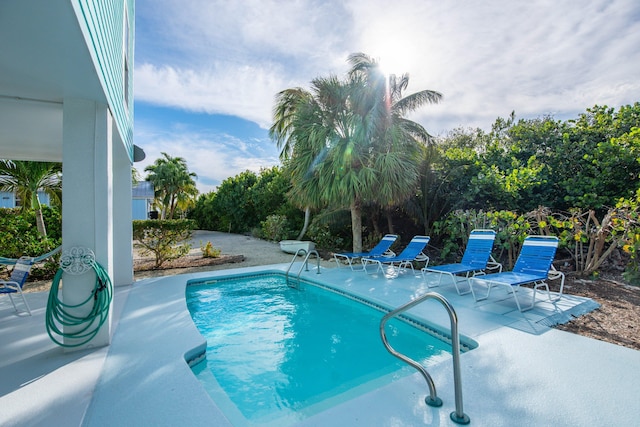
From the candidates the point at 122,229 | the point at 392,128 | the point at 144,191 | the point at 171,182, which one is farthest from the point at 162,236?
the point at 144,191

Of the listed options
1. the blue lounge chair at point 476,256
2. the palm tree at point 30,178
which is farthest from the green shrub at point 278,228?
the blue lounge chair at point 476,256

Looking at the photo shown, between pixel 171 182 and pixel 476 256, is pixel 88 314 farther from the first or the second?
pixel 171 182

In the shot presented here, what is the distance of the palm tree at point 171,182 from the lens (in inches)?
990

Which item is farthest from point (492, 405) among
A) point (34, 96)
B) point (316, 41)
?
point (316, 41)

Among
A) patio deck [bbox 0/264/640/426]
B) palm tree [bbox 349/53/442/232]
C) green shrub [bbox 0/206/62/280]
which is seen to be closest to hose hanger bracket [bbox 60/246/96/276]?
patio deck [bbox 0/264/640/426]

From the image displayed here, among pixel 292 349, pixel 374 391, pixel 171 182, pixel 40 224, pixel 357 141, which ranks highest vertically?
pixel 171 182

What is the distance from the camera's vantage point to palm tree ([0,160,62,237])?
8.34 m

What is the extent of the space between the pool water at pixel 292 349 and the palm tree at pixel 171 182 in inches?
822

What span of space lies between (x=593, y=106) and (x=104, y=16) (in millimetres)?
12214

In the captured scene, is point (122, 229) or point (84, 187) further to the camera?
point (122, 229)

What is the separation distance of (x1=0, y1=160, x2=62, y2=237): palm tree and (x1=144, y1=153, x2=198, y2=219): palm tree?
15829 mm

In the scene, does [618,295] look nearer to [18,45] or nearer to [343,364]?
[343,364]

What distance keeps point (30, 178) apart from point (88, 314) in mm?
7858

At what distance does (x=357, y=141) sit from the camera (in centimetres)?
945
